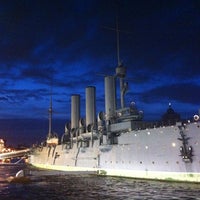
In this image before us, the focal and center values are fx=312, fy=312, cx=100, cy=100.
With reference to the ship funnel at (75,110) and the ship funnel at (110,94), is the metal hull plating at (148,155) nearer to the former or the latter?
the ship funnel at (110,94)

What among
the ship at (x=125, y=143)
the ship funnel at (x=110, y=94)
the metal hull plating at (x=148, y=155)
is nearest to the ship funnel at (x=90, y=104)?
the ship at (x=125, y=143)

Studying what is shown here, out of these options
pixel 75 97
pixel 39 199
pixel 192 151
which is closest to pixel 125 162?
pixel 192 151

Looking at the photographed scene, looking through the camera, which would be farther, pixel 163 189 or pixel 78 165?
pixel 78 165

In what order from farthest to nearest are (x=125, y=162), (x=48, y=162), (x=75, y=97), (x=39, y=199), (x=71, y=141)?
(x=48, y=162), (x=75, y=97), (x=71, y=141), (x=125, y=162), (x=39, y=199)

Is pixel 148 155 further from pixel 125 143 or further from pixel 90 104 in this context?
pixel 90 104

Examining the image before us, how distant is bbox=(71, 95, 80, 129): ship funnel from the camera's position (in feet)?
237

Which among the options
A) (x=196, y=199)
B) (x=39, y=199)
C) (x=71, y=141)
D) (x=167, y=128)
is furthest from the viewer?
(x=71, y=141)

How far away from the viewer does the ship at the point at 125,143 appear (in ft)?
111

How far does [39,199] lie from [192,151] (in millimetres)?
16924

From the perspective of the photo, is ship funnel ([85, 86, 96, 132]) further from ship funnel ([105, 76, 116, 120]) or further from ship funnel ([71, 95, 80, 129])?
ship funnel ([71, 95, 80, 129])

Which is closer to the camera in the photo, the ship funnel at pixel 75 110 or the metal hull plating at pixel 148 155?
the metal hull plating at pixel 148 155

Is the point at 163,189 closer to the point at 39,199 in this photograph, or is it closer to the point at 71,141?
the point at 39,199

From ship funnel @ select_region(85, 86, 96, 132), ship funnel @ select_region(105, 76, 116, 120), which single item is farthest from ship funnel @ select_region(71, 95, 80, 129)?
ship funnel @ select_region(105, 76, 116, 120)

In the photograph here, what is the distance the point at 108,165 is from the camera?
Answer: 48.6 metres
